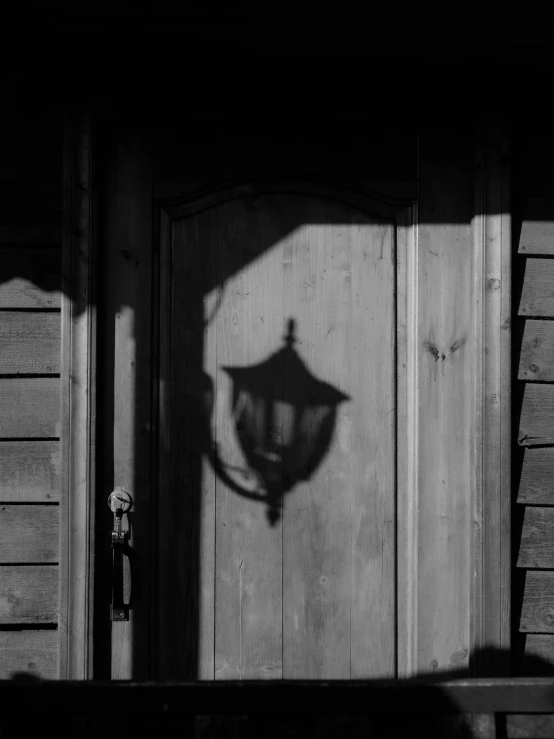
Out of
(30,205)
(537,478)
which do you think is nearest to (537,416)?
(537,478)

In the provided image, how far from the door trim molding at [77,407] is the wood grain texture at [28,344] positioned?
0.15 feet

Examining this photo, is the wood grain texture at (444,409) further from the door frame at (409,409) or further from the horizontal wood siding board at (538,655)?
the horizontal wood siding board at (538,655)

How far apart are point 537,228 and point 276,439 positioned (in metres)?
1.04

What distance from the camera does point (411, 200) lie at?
6.81ft

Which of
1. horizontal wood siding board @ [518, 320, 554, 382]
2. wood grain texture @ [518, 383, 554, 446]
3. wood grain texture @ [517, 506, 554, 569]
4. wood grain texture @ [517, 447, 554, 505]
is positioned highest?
horizontal wood siding board @ [518, 320, 554, 382]

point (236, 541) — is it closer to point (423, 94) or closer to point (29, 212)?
point (29, 212)

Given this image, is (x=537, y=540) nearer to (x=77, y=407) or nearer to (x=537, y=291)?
(x=537, y=291)

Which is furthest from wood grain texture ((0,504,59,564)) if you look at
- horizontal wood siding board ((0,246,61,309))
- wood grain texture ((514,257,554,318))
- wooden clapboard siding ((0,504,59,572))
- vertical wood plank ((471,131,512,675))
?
wood grain texture ((514,257,554,318))

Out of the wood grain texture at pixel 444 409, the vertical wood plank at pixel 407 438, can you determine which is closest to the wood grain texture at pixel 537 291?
the wood grain texture at pixel 444 409

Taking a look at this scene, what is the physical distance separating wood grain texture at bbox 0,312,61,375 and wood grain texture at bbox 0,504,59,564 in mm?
413

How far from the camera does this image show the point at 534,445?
6.60 ft

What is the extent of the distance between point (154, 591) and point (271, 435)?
0.59 m

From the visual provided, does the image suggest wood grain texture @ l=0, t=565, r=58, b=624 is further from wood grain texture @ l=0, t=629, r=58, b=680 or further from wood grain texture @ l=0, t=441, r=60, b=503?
wood grain texture @ l=0, t=441, r=60, b=503

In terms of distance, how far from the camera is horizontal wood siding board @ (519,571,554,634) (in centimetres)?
200
